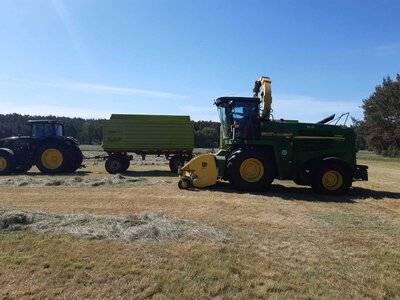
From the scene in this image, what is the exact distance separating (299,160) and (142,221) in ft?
22.3

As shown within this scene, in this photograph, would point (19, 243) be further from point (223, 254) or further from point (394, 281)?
point (394, 281)

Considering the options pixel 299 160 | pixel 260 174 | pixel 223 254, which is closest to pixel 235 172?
pixel 260 174

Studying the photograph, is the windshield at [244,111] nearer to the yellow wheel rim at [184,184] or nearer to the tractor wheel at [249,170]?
the tractor wheel at [249,170]

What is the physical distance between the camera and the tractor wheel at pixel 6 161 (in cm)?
1833

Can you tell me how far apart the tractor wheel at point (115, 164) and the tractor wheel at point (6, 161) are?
13.6 feet

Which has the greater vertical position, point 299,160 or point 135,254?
point 299,160

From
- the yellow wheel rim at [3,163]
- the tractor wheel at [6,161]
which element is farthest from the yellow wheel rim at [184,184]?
the yellow wheel rim at [3,163]

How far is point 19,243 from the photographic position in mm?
6012

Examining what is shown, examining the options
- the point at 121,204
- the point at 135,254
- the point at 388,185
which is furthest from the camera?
the point at 388,185

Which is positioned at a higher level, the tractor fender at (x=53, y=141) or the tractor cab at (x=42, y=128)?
the tractor cab at (x=42, y=128)

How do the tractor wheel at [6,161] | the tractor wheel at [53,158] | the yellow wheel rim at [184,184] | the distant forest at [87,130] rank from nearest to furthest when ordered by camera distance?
1. the yellow wheel rim at [184,184]
2. the tractor wheel at [6,161]
3. the tractor wheel at [53,158]
4. the distant forest at [87,130]

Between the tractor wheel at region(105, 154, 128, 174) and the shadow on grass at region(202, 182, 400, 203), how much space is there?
7.08 metres

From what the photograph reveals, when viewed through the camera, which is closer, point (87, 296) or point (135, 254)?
point (87, 296)

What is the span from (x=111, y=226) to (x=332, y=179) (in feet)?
25.2
